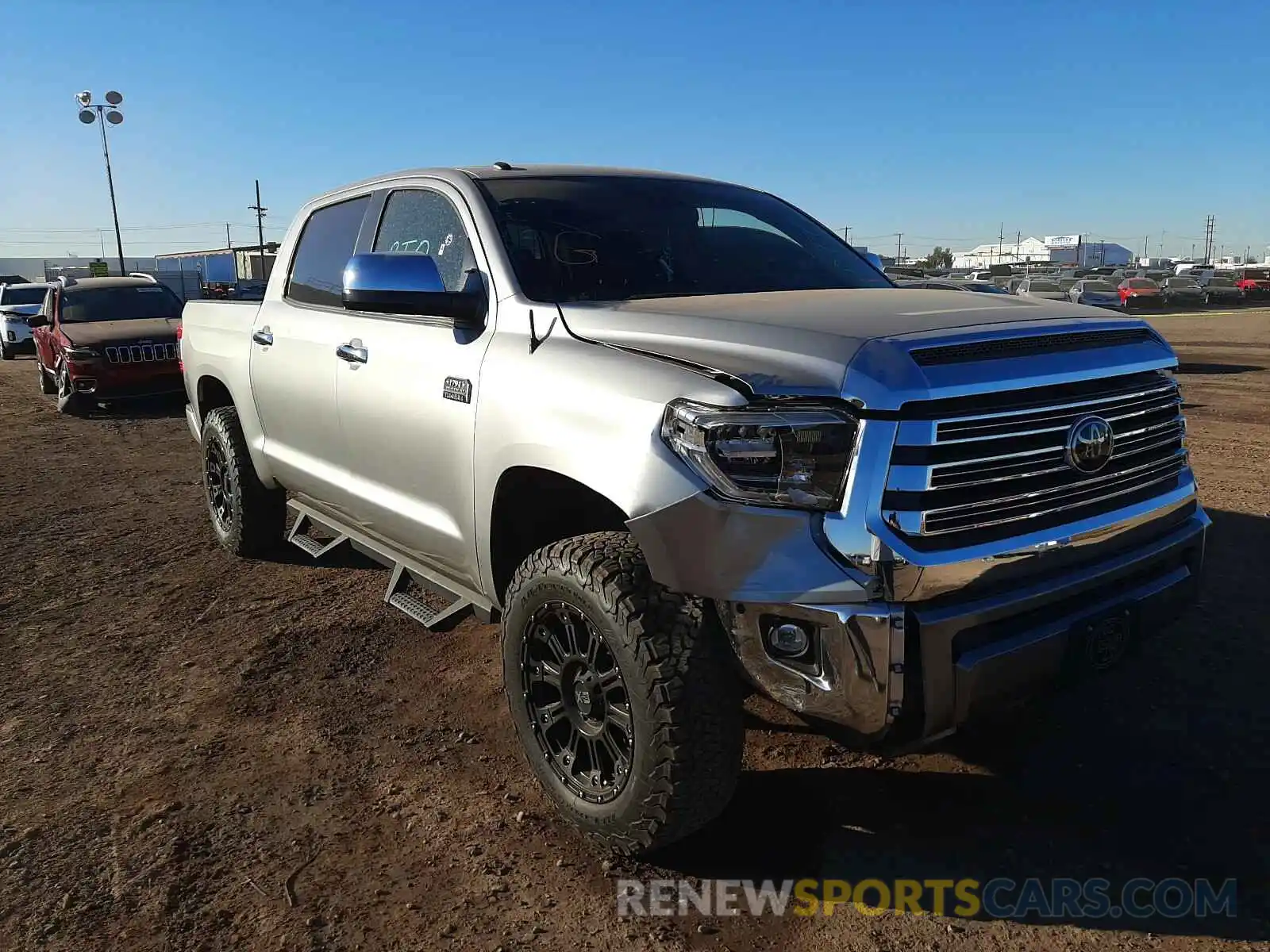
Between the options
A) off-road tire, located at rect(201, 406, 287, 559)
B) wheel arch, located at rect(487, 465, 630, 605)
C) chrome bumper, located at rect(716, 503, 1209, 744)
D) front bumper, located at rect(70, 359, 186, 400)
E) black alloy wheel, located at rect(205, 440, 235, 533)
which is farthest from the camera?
front bumper, located at rect(70, 359, 186, 400)

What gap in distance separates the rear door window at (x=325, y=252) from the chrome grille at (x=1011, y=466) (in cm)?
280

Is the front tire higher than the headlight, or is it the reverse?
the headlight

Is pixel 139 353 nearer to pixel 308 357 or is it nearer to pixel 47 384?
pixel 47 384

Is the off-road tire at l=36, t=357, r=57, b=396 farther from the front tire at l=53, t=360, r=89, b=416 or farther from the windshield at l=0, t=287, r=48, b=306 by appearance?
the windshield at l=0, t=287, r=48, b=306

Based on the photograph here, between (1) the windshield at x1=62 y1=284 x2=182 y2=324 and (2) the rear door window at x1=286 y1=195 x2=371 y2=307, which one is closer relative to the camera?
(2) the rear door window at x1=286 y1=195 x2=371 y2=307

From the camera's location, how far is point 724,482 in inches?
91.1

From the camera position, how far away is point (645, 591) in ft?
8.07

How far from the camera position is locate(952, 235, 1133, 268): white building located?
107750 millimetres

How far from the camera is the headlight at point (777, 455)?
228cm

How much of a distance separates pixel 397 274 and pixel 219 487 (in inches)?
130

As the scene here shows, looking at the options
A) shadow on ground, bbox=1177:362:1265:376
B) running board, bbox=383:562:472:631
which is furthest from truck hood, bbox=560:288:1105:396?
shadow on ground, bbox=1177:362:1265:376

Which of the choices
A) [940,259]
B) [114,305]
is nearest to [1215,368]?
[114,305]

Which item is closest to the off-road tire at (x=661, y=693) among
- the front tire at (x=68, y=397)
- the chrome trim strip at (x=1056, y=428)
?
the chrome trim strip at (x=1056, y=428)

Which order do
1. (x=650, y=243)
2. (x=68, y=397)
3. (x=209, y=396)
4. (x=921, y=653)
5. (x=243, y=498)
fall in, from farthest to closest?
(x=68, y=397) → (x=209, y=396) → (x=243, y=498) → (x=650, y=243) → (x=921, y=653)
